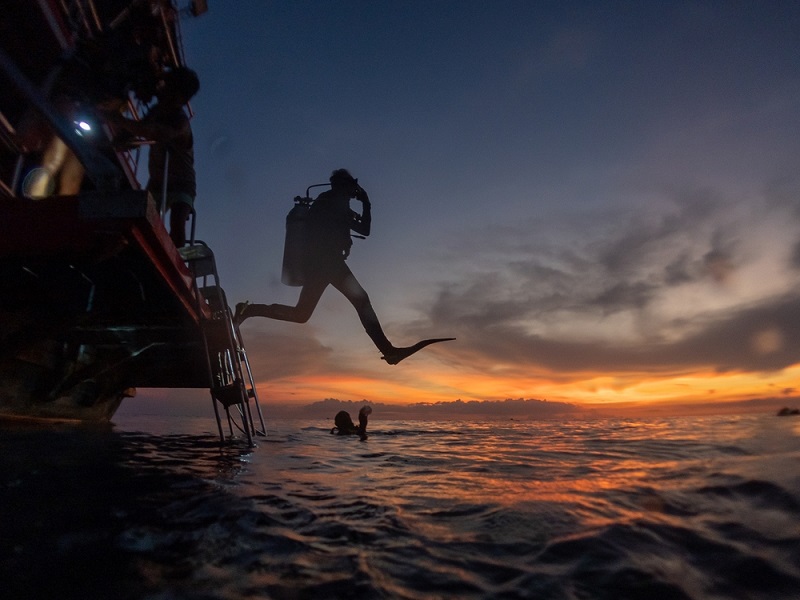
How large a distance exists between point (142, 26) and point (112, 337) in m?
11.3

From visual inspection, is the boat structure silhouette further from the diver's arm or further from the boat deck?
the diver's arm

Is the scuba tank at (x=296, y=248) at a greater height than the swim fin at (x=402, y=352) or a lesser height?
greater

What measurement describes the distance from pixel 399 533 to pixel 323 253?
4920 mm

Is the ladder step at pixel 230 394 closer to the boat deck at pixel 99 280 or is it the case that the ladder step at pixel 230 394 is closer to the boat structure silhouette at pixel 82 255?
the boat structure silhouette at pixel 82 255

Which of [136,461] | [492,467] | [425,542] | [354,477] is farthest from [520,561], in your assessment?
[136,461]

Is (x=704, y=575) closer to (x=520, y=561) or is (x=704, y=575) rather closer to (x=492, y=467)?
(x=520, y=561)

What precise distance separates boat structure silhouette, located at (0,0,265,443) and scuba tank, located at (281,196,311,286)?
44.8 inches

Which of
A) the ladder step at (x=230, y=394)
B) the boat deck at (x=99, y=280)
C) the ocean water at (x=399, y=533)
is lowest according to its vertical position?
the ocean water at (x=399, y=533)

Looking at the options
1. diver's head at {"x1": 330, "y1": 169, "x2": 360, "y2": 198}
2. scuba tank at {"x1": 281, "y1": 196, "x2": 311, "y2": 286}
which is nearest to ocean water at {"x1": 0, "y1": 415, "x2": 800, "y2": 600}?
scuba tank at {"x1": 281, "y1": 196, "x2": 311, "y2": 286}

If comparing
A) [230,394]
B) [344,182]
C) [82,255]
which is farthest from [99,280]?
[344,182]

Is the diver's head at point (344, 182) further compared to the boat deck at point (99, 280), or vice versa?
the diver's head at point (344, 182)

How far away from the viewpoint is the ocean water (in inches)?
72.4

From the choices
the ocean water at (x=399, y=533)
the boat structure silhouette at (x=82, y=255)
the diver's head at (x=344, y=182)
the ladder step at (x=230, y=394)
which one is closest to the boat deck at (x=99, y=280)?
the boat structure silhouette at (x=82, y=255)

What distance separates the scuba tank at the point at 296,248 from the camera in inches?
269
